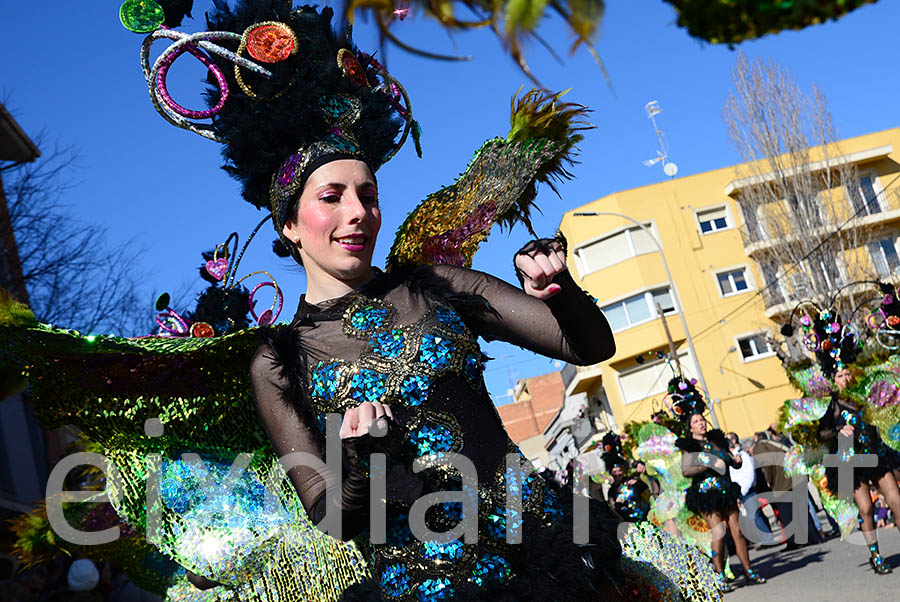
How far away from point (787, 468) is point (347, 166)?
30.1 feet

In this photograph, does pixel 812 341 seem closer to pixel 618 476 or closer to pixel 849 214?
pixel 618 476

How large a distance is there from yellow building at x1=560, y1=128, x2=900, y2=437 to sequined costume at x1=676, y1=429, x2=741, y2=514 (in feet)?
89.4

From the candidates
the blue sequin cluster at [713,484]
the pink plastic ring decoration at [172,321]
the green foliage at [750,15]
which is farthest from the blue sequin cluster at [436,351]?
the blue sequin cluster at [713,484]

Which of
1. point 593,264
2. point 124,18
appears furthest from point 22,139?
point 593,264

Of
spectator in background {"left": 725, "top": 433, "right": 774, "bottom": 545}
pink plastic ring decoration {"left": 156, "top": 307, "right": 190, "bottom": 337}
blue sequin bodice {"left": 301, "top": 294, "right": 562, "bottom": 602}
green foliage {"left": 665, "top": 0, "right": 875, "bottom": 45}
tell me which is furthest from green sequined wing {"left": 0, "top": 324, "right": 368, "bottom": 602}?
spectator in background {"left": 725, "top": 433, "right": 774, "bottom": 545}

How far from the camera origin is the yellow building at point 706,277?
36875 millimetres

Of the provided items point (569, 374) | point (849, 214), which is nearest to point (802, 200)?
point (849, 214)

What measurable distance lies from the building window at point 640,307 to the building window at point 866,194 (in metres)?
7.74

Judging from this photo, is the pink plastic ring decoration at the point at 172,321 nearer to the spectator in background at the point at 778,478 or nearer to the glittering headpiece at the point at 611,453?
the glittering headpiece at the point at 611,453

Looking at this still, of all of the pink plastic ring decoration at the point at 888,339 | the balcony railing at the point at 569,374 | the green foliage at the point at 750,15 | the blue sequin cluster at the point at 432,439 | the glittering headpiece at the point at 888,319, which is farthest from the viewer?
the balcony railing at the point at 569,374

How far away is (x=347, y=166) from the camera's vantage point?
2.77m

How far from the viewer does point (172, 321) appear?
4.13 metres

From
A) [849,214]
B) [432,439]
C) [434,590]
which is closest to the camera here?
[434,590]

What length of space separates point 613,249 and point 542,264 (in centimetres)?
3785
